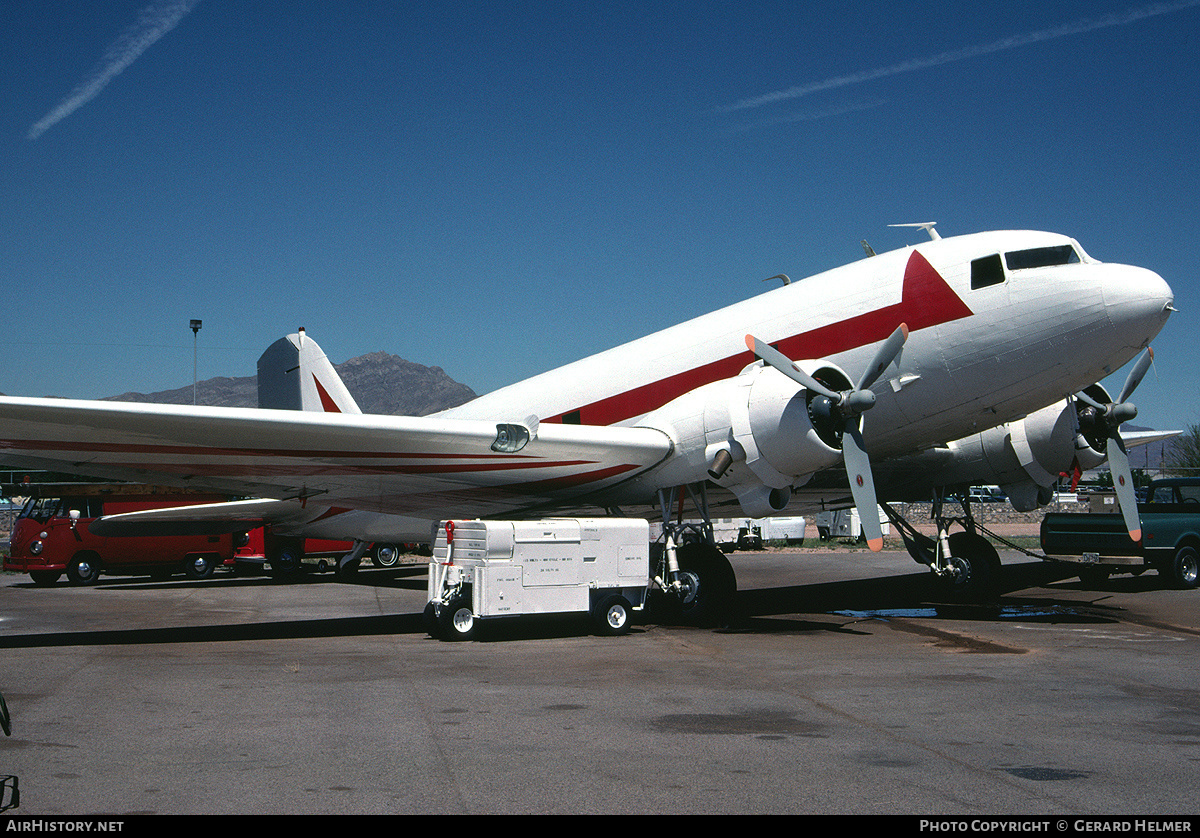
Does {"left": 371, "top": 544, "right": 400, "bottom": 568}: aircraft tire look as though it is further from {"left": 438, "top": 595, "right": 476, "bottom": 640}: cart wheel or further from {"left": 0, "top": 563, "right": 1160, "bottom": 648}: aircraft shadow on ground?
{"left": 438, "top": 595, "right": 476, "bottom": 640}: cart wheel

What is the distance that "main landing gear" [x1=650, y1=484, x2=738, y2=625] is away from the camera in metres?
14.6

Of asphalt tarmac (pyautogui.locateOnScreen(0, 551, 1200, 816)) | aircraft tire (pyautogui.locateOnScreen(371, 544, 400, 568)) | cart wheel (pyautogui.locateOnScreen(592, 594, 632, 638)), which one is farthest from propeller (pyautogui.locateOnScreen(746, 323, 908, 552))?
aircraft tire (pyautogui.locateOnScreen(371, 544, 400, 568))

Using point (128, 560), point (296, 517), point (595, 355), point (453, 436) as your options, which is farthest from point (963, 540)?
point (128, 560)

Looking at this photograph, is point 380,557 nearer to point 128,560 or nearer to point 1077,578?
point 128,560

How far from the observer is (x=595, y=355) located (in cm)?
1877

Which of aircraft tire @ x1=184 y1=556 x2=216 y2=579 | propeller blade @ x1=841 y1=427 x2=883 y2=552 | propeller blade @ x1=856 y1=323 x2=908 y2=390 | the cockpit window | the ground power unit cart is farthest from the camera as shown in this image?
aircraft tire @ x1=184 y1=556 x2=216 y2=579

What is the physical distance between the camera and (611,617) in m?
13.8

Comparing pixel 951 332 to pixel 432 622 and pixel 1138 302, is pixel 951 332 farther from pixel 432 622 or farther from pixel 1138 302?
pixel 432 622

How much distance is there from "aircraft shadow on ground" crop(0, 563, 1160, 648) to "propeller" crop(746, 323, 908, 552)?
1.83m

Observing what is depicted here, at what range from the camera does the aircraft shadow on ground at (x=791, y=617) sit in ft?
46.3

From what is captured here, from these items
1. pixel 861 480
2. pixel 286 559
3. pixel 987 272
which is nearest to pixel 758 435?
pixel 861 480

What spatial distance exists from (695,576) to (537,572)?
2.74m

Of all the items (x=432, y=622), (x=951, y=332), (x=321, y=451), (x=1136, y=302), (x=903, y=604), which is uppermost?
(x=1136, y=302)

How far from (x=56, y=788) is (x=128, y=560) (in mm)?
22688
